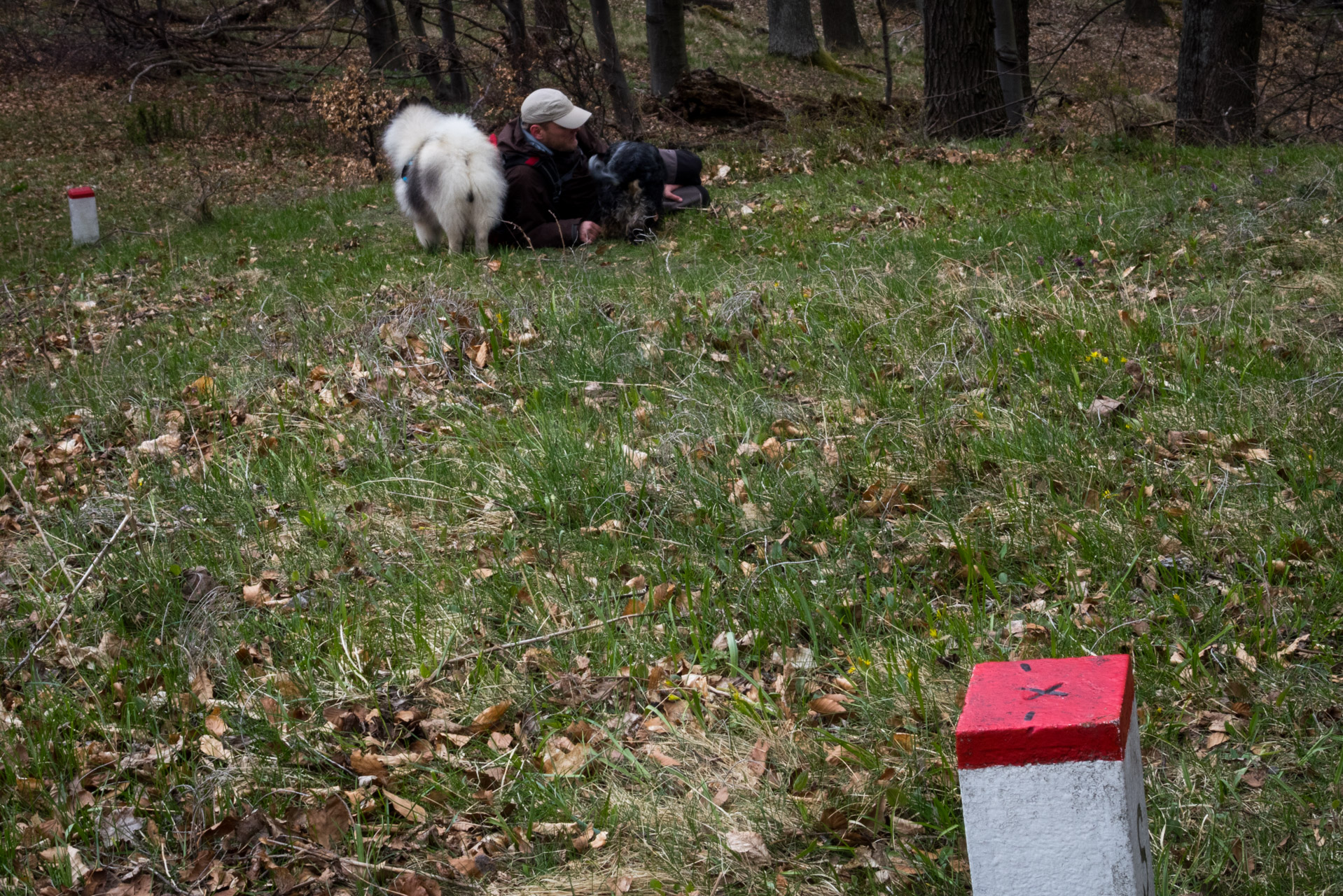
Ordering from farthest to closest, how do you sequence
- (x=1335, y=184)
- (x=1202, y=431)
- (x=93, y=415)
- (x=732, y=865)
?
(x=1335, y=184)
(x=93, y=415)
(x=1202, y=431)
(x=732, y=865)

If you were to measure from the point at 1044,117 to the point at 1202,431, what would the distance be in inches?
295

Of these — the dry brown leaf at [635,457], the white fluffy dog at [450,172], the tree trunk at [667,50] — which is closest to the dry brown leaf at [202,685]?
the dry brown leaf at [635,457]

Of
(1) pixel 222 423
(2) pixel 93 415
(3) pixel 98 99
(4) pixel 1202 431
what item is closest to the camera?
(4) pixel 1202 431

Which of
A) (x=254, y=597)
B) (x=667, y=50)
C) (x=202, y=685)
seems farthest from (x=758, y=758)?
(x=667, y=50)

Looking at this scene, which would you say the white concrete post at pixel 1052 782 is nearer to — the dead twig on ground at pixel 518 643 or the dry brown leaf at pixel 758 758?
the dry brown leaf at pixel 758 758

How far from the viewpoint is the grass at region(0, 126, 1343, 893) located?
8.11 ft

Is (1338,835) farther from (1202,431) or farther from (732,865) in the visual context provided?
(1202,431)

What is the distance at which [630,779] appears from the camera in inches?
105

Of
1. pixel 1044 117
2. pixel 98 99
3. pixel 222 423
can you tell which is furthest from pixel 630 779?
pixel 98 99

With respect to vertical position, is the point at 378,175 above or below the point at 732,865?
above

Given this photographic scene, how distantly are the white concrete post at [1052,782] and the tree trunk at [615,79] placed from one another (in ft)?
38.9

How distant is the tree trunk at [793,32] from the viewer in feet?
75.0

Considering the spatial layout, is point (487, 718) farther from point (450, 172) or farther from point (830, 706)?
point (450, 172)

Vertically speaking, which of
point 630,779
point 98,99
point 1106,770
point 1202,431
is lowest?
point 630,779
